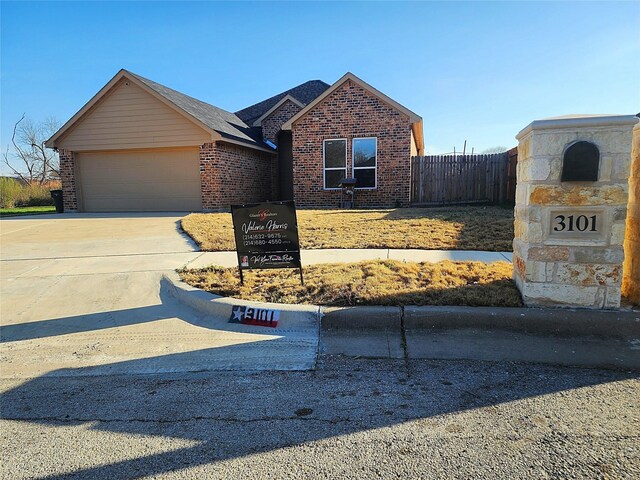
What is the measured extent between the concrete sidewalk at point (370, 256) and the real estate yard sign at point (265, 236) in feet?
3.61

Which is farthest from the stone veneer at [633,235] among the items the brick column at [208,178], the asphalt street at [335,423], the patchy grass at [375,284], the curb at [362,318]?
the brick column at [208,178]

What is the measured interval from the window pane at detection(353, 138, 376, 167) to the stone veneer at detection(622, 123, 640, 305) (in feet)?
40.9

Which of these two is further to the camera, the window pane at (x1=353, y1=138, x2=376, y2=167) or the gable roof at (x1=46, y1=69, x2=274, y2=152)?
the window pane at (x1=353, y1=138, x2=376, y2=167)

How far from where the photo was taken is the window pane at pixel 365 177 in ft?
54.1

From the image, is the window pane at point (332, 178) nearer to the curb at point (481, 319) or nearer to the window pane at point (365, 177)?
the window pane at point (365, 177)

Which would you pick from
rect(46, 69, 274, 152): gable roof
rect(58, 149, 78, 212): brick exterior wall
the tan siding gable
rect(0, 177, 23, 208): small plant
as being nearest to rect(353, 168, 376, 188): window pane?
rect(46, 69, 274, 152): gable roof

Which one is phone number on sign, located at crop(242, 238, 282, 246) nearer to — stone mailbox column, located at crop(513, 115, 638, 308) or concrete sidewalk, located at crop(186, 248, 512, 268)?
concrete sidewalk, located at crop(186, 248, 512, 268)

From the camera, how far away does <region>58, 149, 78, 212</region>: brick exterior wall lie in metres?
16.3

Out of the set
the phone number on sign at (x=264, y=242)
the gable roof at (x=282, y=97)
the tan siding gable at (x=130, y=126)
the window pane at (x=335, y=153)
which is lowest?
the phone number on sign at (x=264, y=242)

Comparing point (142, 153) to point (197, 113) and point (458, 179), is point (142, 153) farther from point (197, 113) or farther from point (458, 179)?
point (458, 179)

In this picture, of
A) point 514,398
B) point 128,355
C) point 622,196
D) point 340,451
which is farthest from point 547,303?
point 128,355

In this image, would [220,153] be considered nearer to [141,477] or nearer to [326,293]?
[326,293]

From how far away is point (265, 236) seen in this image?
5.22 m

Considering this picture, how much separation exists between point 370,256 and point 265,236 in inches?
80.0
